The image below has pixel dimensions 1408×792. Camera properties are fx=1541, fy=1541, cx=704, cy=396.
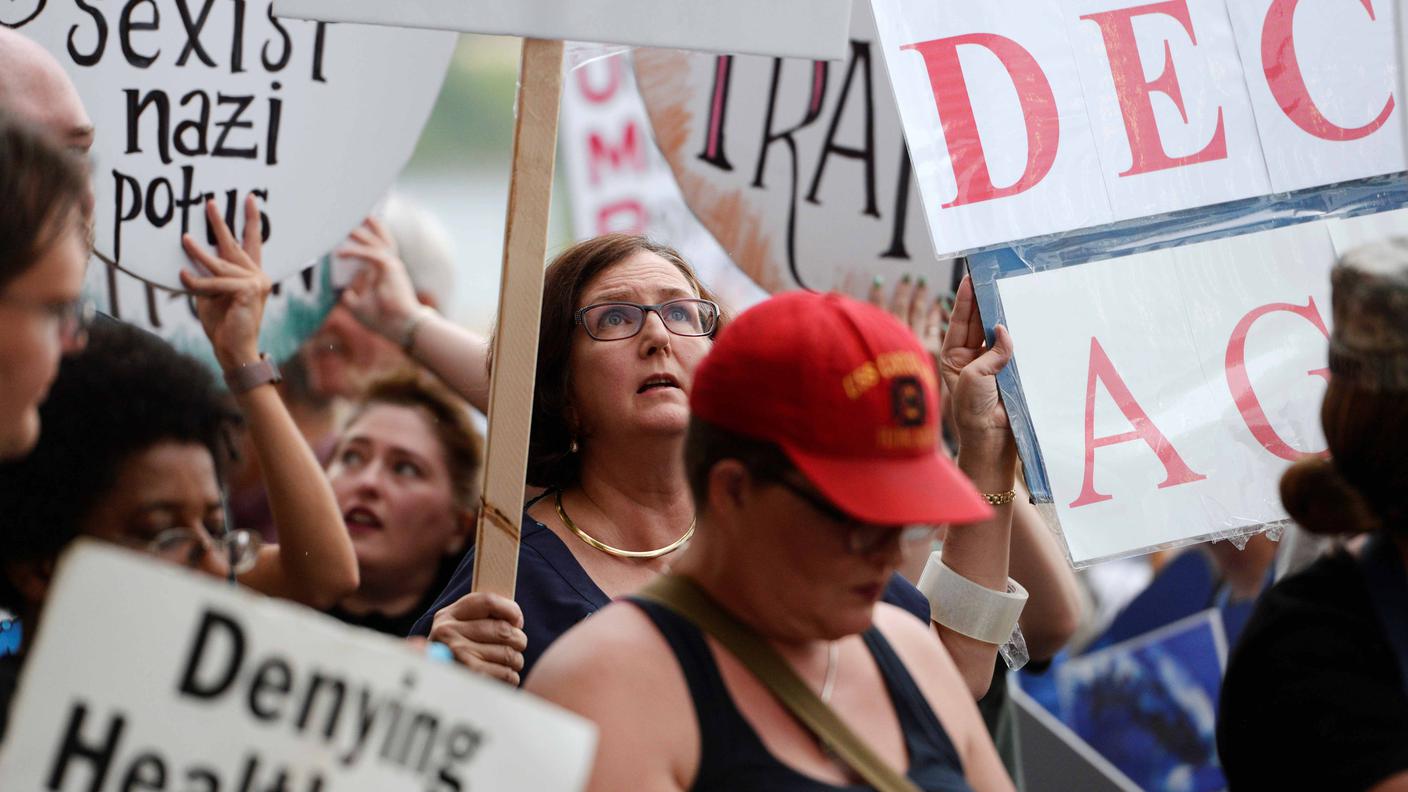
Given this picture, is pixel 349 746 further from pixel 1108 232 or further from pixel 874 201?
pixel 874 201

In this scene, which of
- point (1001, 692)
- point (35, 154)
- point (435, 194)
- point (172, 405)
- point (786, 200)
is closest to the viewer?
point (35, 154)

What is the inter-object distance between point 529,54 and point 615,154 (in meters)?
2.39

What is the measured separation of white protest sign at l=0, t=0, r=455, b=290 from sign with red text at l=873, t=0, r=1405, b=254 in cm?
97

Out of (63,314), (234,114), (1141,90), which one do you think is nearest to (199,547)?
(63,314)

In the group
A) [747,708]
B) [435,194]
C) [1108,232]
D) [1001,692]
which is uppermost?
[435,194]

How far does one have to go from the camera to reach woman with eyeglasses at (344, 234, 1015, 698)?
94.8 inches

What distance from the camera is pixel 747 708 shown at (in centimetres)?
155

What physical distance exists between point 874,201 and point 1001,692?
3.83 feet

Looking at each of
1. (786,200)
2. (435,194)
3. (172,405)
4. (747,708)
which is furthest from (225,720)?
(435,194)

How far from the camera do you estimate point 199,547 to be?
6.12ft

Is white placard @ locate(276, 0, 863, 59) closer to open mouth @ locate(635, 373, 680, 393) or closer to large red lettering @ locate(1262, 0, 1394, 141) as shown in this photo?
open mouth @ locate(635, 373, 680, 393)

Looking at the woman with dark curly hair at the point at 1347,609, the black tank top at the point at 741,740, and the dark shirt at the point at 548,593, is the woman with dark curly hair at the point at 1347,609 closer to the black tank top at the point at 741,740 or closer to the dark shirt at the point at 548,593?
the black tank top at the point at 741,740

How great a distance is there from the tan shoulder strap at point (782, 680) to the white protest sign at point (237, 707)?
26cm

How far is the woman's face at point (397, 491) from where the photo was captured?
3.73 metres
